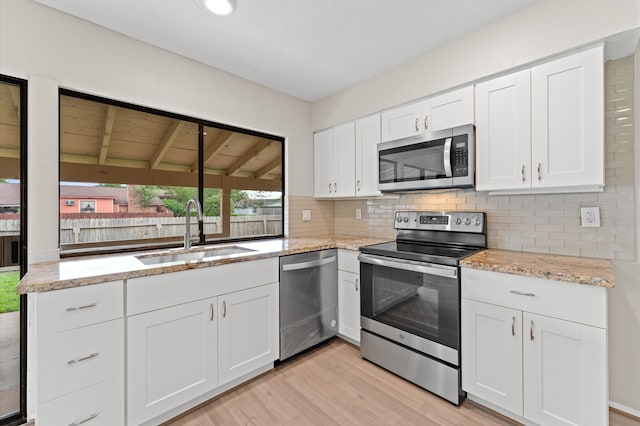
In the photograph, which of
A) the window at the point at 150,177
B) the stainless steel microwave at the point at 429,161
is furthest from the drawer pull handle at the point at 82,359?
the stainless steel microwave at the point at 429,161

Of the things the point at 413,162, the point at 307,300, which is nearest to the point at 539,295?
the point at 413,162

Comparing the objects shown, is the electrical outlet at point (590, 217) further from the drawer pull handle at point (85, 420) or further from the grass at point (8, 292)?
the grass at point (8, 292)

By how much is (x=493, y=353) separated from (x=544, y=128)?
1.40 m

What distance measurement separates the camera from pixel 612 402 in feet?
5.73

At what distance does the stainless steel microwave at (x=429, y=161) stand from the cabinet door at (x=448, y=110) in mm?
87

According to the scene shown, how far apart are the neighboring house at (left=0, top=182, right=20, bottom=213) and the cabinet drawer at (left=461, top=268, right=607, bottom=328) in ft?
8.96

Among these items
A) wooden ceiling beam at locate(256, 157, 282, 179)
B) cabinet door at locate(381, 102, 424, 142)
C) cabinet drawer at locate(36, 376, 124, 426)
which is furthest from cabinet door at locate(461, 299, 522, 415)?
wooden ceiling beam at locate(256, 157, 282, 179)

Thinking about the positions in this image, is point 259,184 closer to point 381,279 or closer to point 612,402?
point 381,279

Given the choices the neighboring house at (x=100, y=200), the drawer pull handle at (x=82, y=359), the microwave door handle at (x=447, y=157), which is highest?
the microwave door handle at (x=447, y=157)

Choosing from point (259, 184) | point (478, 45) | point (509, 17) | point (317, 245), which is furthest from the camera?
point (259, 184)

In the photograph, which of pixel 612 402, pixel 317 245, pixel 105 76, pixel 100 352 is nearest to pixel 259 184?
pixel 317 245

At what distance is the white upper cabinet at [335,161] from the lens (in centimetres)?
294

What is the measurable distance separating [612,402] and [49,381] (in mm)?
3066

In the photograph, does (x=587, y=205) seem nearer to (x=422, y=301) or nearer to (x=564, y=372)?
(x=564, y=372)
